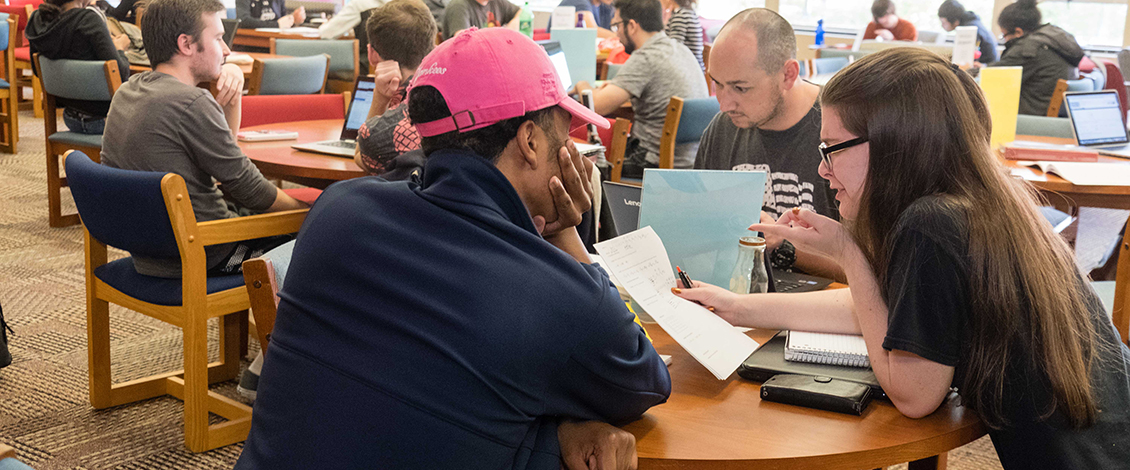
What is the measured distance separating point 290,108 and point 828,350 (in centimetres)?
314

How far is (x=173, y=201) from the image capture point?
2.06 meters

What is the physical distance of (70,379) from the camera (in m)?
2.79

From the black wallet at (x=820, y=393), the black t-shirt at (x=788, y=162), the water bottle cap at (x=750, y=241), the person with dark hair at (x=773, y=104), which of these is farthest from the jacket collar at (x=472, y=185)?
the person with dark hair at (x=773, y=104)

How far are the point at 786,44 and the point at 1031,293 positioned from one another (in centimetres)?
129

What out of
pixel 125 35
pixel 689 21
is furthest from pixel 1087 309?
pixel 125 35

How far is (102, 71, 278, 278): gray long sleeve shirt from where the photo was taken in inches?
96.8

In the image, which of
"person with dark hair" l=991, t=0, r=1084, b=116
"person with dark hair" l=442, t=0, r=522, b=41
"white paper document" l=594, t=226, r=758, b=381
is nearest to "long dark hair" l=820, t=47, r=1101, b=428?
"white paper document" l=594, t=226, r=758, b=381

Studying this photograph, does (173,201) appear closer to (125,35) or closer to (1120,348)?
(1120,348)

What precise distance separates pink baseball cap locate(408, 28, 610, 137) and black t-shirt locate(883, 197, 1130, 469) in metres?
0.48

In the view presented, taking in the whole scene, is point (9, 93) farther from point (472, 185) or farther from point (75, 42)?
point (472, 185)

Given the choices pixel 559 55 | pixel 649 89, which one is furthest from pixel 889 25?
pixel 649 89

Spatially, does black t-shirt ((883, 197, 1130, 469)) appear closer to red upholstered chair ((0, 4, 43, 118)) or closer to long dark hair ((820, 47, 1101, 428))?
long dark hair ((820, 47, 1101, 428))

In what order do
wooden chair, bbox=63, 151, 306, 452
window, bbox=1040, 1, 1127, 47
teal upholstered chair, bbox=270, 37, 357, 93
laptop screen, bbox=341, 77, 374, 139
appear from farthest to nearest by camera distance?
window, bbox=1040, 1, 1127, 47
teal upholstered chair, bbox=270, 37, 357, 93
laptop screen, bbox=341, 77, 374, 139
wooden chair, bbox=63, 151, 306, 452

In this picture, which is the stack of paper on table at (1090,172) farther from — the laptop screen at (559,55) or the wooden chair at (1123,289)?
the laptop screen at (559,55)
